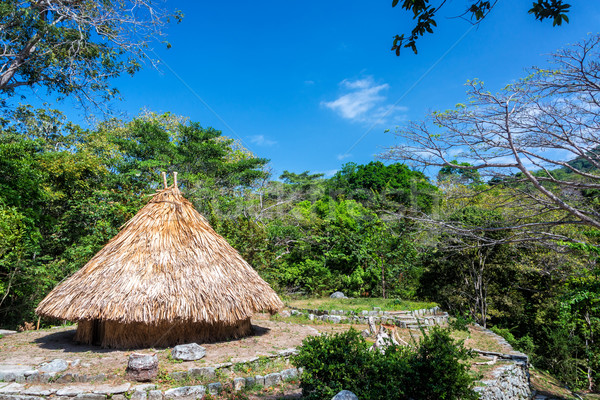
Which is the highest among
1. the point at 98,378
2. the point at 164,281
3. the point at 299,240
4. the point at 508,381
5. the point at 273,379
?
the point at 299,240

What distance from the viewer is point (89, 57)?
8.98 metres

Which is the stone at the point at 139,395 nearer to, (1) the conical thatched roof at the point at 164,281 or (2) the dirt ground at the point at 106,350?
(2) the dirt ground at the point at 106,350

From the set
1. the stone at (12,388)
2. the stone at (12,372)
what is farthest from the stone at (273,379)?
the stone at (12,372)

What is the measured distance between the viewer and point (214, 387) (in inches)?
206

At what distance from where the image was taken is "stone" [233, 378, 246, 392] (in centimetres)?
539

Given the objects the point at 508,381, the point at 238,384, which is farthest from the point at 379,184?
the point at 238,384

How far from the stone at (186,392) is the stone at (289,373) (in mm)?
1391

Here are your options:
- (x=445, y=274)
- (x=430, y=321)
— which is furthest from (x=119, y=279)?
(x=445, y=274)

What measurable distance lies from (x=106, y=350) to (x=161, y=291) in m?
1.68

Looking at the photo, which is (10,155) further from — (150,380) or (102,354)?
(150,380)

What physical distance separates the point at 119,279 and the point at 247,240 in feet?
22.7

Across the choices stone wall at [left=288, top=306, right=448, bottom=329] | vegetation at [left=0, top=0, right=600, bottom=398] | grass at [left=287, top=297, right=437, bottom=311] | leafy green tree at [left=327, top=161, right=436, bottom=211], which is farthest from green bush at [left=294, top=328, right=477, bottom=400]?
leafy green tree at [left=327, top=161, right=436, bottom=211]

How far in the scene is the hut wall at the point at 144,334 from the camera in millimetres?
7078

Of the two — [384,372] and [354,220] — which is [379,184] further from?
[384,372]
